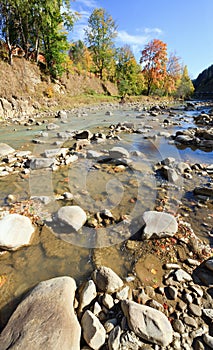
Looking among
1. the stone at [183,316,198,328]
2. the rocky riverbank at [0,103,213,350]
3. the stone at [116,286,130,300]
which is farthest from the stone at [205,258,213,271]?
the stone at [116,286,130,300]

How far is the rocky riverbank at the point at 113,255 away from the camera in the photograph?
136 cm

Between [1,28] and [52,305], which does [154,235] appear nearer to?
[52,305]

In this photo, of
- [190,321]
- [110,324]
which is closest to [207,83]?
[190,321]

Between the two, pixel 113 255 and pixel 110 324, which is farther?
pixel 113 255

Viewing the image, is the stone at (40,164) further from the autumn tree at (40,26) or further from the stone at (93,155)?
the autumn tree at (40,26)

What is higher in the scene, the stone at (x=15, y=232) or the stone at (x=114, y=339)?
the stone at (x=15, y=232)

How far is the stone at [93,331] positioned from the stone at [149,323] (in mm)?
230

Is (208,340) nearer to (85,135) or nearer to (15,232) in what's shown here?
(15,232)

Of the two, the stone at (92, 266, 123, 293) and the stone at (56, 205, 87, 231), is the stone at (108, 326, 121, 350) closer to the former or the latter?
the stone at (92, 266, 123, 293)

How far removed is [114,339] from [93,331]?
0.55 feet

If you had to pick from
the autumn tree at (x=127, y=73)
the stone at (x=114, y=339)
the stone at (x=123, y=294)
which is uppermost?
the autumn tree at (x=127, y=73)

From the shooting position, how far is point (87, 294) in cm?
165

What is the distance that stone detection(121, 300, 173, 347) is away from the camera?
1.33 metres

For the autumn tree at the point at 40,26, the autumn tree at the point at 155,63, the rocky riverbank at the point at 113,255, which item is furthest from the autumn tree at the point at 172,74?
the rocky riverbank at the point at 113,255
